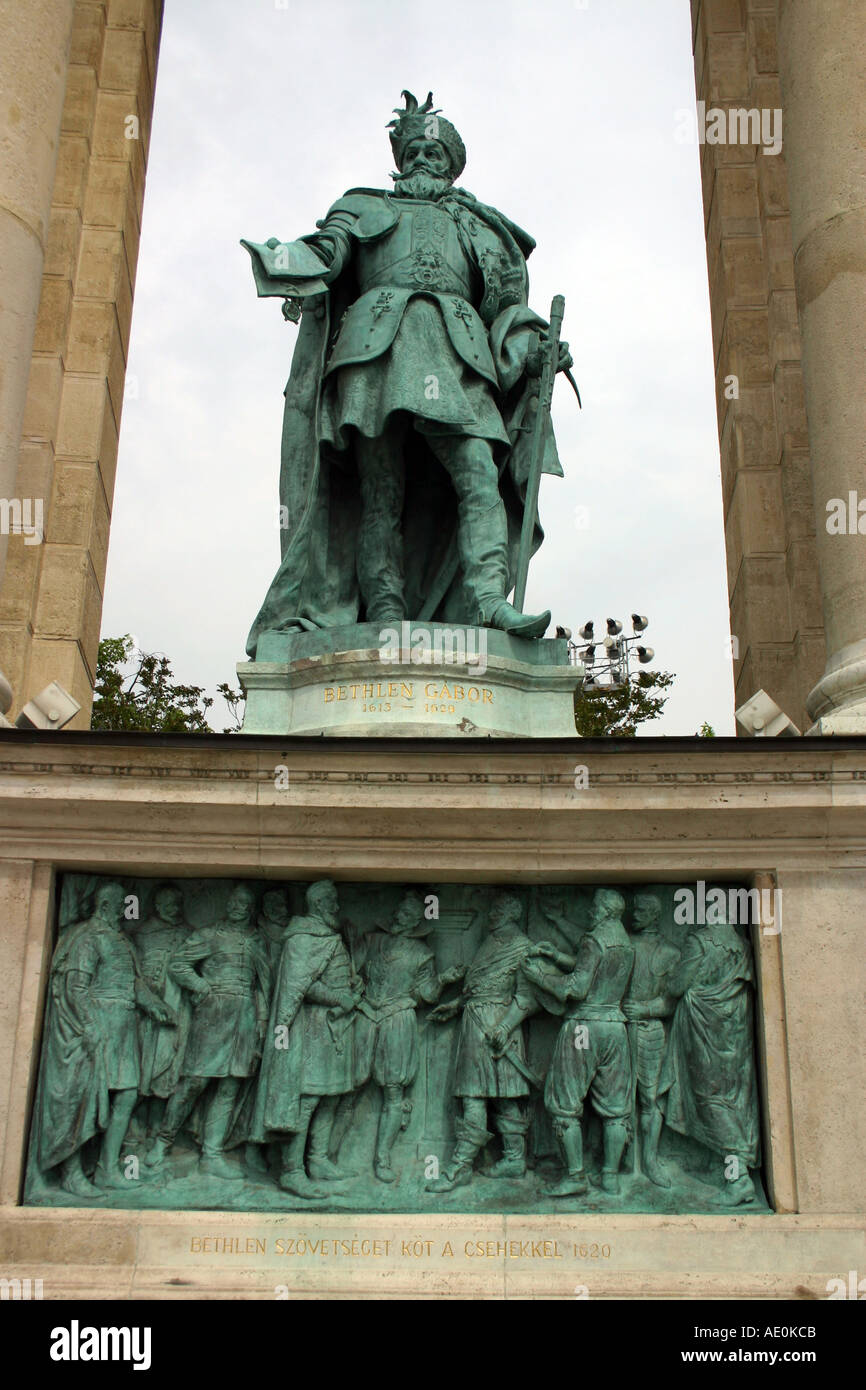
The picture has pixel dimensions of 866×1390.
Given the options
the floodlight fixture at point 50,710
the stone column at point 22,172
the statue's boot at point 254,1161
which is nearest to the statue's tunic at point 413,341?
the stone column at point 22,172

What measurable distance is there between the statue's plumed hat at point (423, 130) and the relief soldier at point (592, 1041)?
7.19m

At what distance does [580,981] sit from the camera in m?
9.82

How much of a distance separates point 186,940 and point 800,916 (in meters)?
3.93

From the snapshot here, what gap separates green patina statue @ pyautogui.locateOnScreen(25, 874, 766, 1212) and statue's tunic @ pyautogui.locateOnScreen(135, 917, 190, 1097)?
0.05ft

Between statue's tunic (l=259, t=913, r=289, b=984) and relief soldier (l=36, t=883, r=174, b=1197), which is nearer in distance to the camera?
relief soldier (l=36, t=883, r=174, b=1197)

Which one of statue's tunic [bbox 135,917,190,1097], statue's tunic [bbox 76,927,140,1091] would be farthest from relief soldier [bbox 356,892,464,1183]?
statue's tunic [bbox 76,927,140,1091]

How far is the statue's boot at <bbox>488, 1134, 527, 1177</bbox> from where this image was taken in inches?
380

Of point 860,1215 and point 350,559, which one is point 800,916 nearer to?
point 860,1215

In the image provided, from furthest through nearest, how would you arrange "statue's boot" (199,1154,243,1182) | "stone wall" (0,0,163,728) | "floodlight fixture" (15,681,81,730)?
1. "stone wall" (0,0,163,728)
2. "floodlight fixture" (15,681,81,730)
3. "statue's boot" (199,1154,243,1182)

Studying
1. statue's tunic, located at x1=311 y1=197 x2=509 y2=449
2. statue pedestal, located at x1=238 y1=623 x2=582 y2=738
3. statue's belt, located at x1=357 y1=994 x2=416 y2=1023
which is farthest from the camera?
statue's tunic, located at x1=311 y1=197 x2=509 y2=449

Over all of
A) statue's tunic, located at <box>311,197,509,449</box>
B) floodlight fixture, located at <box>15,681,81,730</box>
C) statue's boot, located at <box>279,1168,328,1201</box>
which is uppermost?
statue's tunic, located at <box>311,197,509,449</box>

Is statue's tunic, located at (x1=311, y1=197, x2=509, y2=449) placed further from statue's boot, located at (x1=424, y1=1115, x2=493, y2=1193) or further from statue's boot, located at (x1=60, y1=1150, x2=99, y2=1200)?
statue's boot, located at (x1=60, y1=1150, x2=99, y2=1200)

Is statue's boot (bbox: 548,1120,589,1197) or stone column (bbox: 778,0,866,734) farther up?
stone column (bbox: 778,0,866,734)
